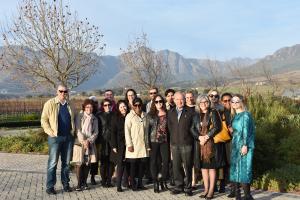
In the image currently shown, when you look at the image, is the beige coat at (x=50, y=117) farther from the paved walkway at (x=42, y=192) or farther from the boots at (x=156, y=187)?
the boots at (x=156, y=187)

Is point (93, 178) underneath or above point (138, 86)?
underneath

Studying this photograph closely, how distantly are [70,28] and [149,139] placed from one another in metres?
12.3

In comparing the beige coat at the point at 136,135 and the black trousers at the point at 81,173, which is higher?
the beige coat at the point at 136,135

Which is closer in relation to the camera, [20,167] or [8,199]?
[8,199]

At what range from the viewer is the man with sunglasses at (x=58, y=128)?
8.33m

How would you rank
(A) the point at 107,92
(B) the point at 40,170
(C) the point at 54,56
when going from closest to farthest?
(A) the point at 107,92
(B) the point at 40,170
(C) the point at 54,56

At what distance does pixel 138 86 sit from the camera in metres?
28.7

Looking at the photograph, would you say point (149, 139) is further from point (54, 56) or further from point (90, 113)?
point (54, 56)

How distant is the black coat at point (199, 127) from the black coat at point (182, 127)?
0.32 ft

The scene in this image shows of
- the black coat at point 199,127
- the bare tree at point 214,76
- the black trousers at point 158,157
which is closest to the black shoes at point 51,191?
the black trousers at point 158,157

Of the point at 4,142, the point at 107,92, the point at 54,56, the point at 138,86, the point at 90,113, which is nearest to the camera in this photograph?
the point at 90,113

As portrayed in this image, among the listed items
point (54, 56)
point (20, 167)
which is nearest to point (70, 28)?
point (54, 56)

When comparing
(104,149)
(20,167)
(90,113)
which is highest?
(90,113)

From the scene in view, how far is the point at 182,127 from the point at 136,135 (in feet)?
3.23
